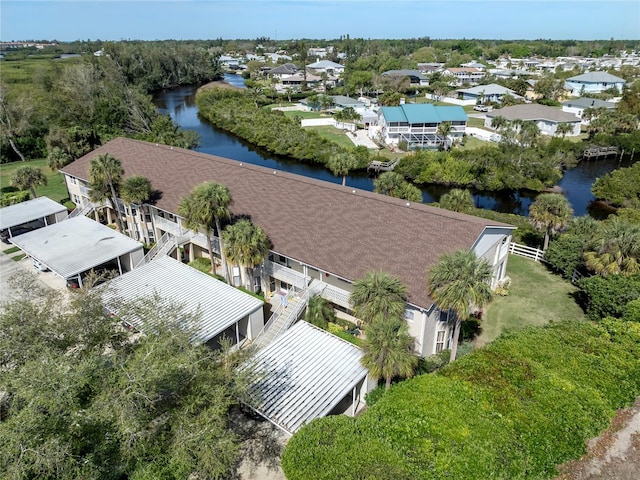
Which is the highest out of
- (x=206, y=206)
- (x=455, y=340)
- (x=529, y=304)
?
(x=206, y=206)

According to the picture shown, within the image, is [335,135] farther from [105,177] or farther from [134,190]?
[134,190]


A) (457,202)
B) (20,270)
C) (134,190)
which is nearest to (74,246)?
(20,270)

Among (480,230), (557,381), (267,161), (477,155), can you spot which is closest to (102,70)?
(267,161)

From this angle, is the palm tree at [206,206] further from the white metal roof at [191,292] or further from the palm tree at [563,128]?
the palm tree at [563,128]

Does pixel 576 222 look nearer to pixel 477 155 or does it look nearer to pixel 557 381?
pixel 557 381

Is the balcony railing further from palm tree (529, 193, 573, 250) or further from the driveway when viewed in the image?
palm tree (529, 193, 573, 250)

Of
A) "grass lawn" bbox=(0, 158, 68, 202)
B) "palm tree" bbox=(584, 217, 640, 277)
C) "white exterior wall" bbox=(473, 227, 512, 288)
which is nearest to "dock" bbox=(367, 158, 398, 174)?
"white exterior wall" bbox=(473, 227, 512, 288)

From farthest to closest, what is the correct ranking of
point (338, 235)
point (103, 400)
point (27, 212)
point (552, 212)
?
point (27, 212) < point (552, 212) < point (338, 235) < point (103, 400)

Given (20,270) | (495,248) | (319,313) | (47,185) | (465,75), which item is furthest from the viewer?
(465,75)
